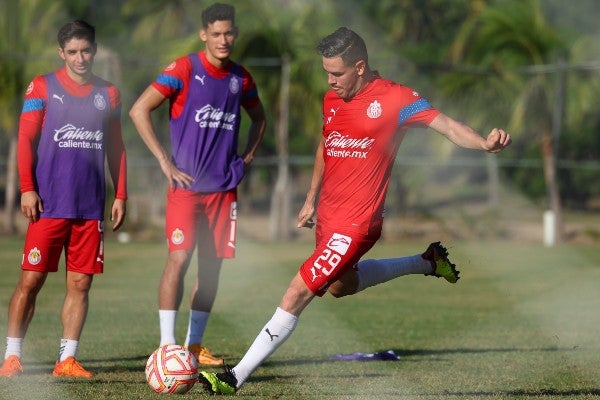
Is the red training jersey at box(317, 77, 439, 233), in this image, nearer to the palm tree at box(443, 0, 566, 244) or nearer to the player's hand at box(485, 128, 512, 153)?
the player's hand at box(485, 128, 512, 153)

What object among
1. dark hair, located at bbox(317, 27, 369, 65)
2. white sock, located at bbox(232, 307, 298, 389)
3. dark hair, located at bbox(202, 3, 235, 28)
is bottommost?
white sock, located at bbox(232, 307, 298, 389)

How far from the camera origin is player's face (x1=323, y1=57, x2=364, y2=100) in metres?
5.89

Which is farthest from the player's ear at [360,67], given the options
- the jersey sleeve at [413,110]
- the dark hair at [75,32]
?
the dark hair at [75,32]

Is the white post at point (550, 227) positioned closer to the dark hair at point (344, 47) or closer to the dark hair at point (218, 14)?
the dark hair at point (218, 14)

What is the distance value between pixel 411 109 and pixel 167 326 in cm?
226

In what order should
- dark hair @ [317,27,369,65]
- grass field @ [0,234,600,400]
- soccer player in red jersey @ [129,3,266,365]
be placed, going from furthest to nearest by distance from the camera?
soccer player in red jersey @ [129,3,266,365] < grass field @ [0,234,600,400] < dark hair @ [317,27,369,65]

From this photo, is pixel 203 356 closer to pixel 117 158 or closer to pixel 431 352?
pixel 117 158

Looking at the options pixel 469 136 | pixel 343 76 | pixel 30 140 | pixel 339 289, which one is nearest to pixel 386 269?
pixel 339 289

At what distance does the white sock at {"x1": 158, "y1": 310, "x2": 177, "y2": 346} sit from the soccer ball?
1.05m

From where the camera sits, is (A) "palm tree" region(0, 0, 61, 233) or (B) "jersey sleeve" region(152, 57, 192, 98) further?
(A) "palm tree" region(0, 0, 61, 233)

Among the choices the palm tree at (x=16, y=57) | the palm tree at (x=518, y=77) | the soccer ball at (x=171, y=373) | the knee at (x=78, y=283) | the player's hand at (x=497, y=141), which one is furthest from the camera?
the palm tree at (x=16, y=57)

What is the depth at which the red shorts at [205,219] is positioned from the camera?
24.3ft

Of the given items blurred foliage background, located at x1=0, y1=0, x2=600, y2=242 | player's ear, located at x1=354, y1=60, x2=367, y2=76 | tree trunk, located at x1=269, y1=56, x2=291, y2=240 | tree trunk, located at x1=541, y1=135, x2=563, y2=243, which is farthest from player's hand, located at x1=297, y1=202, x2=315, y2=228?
tree trunk, located at x1=541, y1=135, x2=563, y2=243

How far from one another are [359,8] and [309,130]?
12.8 m
